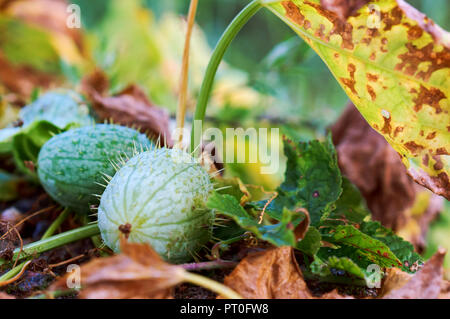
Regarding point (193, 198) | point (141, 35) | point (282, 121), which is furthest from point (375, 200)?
point (141, 35)

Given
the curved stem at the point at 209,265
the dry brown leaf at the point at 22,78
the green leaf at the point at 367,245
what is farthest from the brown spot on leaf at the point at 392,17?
the dry brown leaf at the point at 22,78

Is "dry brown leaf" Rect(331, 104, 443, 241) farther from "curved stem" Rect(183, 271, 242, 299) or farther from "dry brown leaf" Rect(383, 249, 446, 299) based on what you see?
"curved stem" Rect(183, 271, 242, 299)

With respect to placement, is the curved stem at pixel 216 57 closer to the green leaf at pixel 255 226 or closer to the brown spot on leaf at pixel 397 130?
the green leaf at pixel 255 226

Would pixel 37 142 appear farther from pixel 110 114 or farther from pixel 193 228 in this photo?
pixel 193 228

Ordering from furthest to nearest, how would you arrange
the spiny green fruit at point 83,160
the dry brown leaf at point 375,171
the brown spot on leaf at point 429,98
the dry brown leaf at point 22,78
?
the dry brown leaf at point 22,78
the dry brown leaf at point 375,171
the spiny green fruit at point 83,160
the brown spot on leaf at point 429,98

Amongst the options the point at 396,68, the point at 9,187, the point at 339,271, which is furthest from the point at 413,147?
the point at 9,187
